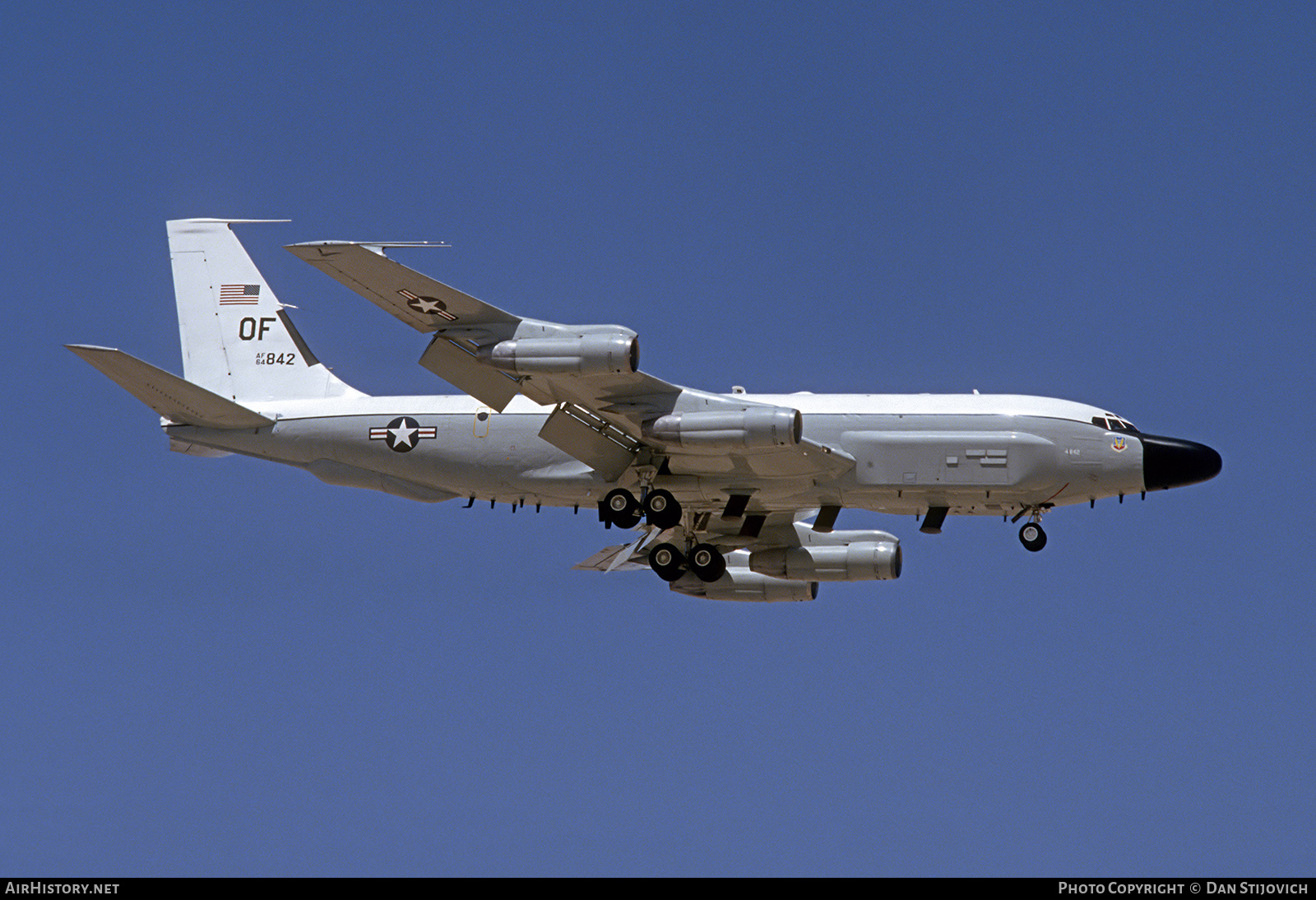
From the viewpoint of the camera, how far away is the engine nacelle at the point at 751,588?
43.1m

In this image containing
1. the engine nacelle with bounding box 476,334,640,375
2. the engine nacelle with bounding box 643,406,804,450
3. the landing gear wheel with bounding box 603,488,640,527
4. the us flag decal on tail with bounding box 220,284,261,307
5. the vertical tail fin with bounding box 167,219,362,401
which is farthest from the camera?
the us flag decal on tail with bounding box 220,284,261,307

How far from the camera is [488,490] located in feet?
128

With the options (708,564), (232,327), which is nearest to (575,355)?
(708,564)

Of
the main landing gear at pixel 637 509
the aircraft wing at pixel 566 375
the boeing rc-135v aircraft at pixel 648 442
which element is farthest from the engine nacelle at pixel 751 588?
the aircraft wing at pixel 566 375

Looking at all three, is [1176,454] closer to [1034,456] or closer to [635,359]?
[1034,456]

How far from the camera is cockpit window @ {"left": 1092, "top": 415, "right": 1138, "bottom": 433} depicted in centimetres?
3691

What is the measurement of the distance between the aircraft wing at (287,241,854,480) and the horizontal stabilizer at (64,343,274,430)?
6.91m

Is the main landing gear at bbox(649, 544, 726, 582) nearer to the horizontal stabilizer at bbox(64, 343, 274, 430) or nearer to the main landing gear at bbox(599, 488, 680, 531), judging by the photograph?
the main landing gear at bbox(599, 488, 680, 531)

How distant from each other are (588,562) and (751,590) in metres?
4.25

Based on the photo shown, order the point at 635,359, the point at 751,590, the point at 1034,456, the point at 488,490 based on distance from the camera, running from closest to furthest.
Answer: the point at 635,359, the point at 1034,456, the point at 488,490, the point at 751,590

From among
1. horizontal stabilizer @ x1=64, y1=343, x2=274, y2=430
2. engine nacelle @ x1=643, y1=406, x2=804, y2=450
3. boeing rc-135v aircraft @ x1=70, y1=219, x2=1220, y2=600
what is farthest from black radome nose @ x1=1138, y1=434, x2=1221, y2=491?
horizontal stabilizer @ x1=64, y1=343, x2=274, y2=430

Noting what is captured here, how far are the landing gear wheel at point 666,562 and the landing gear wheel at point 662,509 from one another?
6.10 ft

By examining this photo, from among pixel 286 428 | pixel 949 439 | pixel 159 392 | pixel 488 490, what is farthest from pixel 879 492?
pixel 159 392
